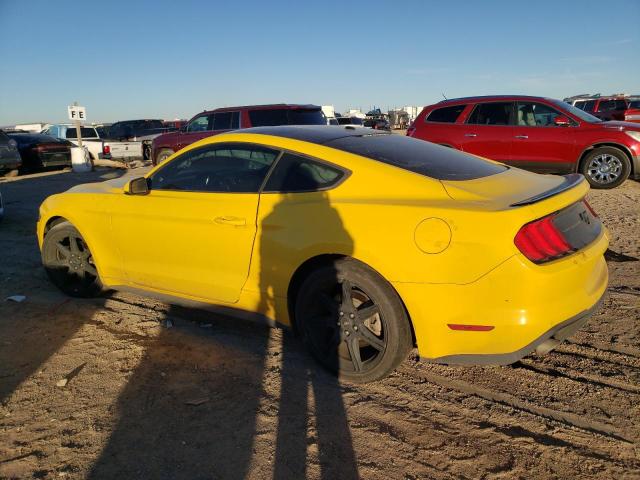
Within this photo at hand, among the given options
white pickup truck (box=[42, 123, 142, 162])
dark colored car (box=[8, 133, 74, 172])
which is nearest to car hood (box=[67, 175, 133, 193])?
dark colored car (box=[8, 133, 74, 172])

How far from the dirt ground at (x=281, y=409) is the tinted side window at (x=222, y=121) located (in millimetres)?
8474

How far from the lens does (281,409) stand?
8.89 ft

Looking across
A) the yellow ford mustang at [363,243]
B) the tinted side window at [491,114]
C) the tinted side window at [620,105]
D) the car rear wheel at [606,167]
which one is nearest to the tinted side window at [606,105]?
the tinted side window at [620,105]

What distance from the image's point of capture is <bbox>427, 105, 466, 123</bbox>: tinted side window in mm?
9758

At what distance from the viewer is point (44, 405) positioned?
2828 mm

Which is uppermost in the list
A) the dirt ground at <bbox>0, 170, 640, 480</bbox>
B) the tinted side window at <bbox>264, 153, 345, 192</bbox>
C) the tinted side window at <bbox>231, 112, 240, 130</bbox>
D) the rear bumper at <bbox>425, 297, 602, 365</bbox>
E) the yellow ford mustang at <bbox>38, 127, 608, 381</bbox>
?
the tinted side window at <bbox>231, 112, 240, 130</bbox>

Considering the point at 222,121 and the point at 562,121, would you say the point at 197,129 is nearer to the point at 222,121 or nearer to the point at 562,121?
the point at 222,121

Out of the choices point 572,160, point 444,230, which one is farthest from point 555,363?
point 572,160

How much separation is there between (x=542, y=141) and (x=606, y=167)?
122cm

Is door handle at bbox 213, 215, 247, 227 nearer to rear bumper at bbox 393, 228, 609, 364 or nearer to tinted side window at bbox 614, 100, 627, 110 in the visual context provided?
rear bumper at bbox 393, 228, 609, 364

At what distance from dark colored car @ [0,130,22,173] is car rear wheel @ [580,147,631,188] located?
47.4ft

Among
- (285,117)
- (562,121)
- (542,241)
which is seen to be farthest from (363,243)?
(285,117)

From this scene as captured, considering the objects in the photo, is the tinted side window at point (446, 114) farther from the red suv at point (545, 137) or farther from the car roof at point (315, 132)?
the car roof at point (315, 132)

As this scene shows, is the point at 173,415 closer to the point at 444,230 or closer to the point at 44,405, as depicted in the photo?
the point at 44,405
